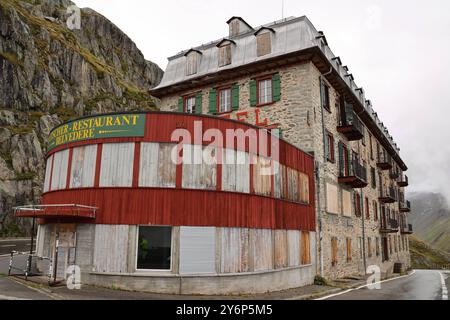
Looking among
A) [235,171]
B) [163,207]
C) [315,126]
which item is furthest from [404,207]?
[163,207]

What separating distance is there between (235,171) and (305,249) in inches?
234

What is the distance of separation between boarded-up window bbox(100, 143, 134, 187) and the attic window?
12.6 m

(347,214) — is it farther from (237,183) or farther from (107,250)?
(107,250)

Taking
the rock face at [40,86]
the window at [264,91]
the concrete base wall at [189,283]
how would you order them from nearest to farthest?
the concrete base wall at [189,283] → the window at [264,91] → the rock face at [40,86]

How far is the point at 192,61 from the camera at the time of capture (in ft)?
82.6

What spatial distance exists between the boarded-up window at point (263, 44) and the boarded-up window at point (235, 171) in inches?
379

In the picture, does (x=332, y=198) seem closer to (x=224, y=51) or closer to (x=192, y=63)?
(x=224, y=51)

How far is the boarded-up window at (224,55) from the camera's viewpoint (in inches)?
925

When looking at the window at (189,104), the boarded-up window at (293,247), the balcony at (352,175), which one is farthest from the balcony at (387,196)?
the boarded-up window at (293,247)

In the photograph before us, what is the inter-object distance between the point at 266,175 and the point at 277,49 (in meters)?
9.36

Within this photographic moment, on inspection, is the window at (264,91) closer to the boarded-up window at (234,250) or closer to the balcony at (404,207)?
the boarded-up window at (234,250)

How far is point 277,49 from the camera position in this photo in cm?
2164

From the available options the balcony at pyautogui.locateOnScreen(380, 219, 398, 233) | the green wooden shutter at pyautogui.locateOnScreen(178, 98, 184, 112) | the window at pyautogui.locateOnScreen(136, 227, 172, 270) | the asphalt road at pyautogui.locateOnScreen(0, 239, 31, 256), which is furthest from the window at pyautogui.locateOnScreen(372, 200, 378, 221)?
the asphalt road at pyautogui.locateOnScreen(0, 239, 31, 256)

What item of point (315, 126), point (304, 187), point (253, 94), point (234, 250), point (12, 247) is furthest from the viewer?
point (12, 247)
